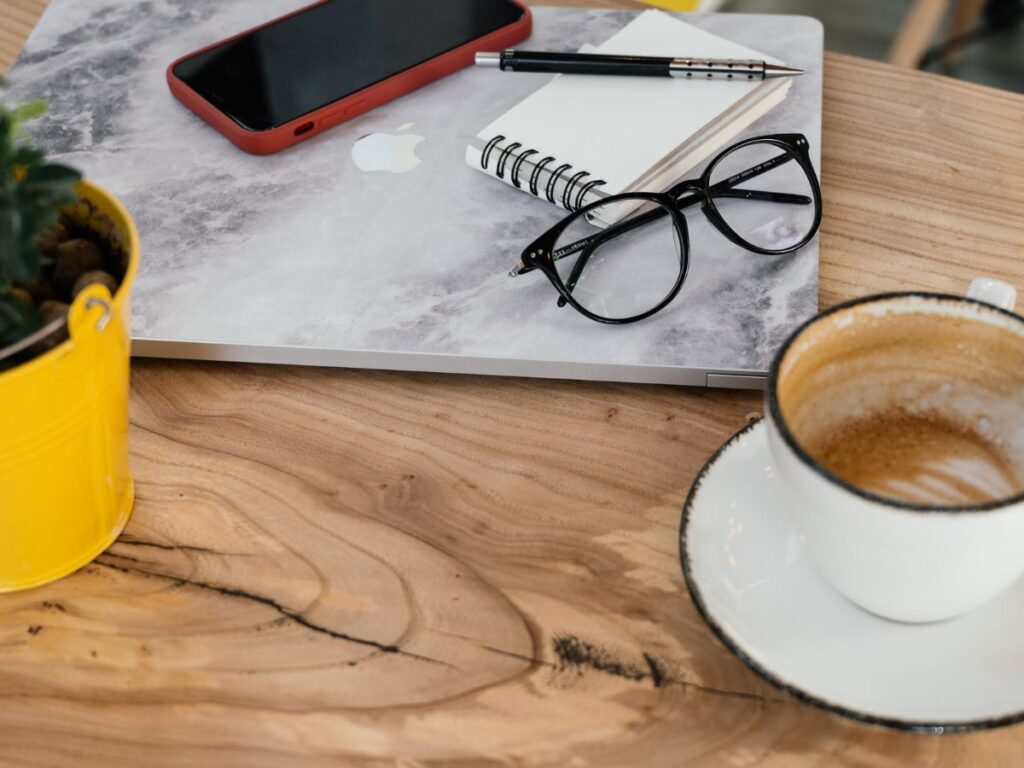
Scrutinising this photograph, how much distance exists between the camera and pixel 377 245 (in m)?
0.75

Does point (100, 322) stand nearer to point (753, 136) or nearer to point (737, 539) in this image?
point (737, 539)

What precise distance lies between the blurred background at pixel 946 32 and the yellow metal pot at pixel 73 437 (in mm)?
1703

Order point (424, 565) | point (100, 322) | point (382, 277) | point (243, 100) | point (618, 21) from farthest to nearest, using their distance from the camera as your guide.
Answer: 1. point (618, 21)
2. point (243, 100)
3. point (382, 277)
4. point (424, 565)
5. point (100, 322)

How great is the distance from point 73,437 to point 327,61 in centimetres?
43

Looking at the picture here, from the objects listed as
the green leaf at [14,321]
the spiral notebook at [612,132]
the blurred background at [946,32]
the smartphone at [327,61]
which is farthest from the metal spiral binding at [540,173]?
the blurred background at [946,32]

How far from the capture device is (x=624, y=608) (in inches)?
22.9

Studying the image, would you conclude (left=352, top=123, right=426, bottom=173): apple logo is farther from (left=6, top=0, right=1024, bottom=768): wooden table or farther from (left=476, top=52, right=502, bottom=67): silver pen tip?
(left=6, top=0, right=1024, bottom=768): wooden table

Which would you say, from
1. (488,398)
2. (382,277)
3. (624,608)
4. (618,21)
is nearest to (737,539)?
(624,608)

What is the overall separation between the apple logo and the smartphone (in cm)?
4

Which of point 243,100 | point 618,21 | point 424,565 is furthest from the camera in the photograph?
point 618,21

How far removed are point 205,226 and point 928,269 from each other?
1.59ft

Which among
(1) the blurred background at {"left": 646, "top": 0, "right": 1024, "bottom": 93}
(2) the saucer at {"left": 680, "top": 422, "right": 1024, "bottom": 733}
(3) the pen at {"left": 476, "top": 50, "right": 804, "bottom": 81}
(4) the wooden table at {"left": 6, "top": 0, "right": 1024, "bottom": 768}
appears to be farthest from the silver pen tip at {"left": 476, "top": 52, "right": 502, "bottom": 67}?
(1) the blurred background at {"left": 646, "top": 0, "right": 1024, "bottom": 93}

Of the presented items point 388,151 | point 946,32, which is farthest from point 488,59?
point 946,32

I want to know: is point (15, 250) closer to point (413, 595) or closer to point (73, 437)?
point (73, 437)
